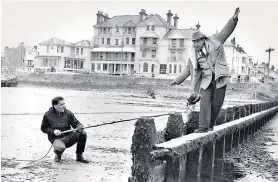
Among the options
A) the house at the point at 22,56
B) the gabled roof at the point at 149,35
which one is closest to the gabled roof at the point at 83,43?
the gabled roof at the point at 149,35

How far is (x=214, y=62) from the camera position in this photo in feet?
24.6

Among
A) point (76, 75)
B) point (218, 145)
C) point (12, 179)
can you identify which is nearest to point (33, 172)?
point (12, 179)

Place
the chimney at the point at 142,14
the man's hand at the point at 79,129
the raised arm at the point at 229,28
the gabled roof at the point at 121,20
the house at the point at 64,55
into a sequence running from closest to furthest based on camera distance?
the man's hand at the point at 79,129, the raised arm at the point at 229,28, the chimney at the point at 142,14, the gabled roof at the point at 121,20, the house at the point at 64,55

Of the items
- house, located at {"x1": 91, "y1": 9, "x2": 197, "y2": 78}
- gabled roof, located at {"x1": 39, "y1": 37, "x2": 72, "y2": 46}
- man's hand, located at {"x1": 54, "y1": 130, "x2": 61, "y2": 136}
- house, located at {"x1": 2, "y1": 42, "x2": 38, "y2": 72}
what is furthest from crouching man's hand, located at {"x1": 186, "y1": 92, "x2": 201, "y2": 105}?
house, located at {"x1": 2, "y1": 42, "x2": 38, "y2": 72}

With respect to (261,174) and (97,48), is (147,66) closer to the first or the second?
(97,48)

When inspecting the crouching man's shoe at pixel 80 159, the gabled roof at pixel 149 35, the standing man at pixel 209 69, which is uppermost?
the gabled roof at pixel 149 35

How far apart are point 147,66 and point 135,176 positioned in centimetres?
6183

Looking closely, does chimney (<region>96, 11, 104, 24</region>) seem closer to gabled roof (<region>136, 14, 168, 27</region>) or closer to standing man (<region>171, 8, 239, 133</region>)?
gabled roof (<region>136, 14, 168, 27</region>)

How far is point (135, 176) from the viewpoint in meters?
4.77

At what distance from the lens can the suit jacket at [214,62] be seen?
7.44 m

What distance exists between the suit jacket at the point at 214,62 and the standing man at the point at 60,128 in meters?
2.13

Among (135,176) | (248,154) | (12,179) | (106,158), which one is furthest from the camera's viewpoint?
(248,154)

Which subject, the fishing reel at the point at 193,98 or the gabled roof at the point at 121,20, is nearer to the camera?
the fishing reel at the point at 193,98

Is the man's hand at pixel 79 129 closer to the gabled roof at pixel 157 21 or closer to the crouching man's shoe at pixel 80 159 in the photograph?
the crouching man's shoe at pixel 80 159
